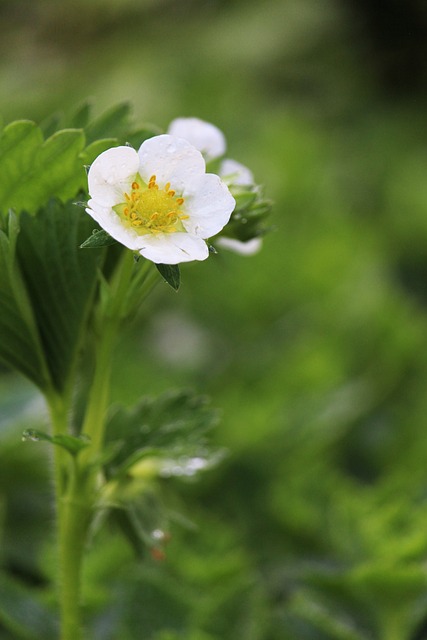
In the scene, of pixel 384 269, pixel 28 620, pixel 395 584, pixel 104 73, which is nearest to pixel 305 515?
pixel 395 584

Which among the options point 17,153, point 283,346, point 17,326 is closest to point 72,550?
point 17,326

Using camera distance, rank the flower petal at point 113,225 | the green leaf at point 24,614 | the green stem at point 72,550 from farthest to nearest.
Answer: the green leaf at point 24,614 < the green stem at point 72,550 < the flower petal at point 113,225

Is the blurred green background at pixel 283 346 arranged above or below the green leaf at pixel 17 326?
above

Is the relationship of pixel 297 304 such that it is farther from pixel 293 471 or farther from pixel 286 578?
pixel 286 578

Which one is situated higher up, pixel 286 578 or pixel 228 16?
pixel 228 16

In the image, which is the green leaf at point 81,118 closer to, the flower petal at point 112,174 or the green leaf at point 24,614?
the flower petal at point 112,174

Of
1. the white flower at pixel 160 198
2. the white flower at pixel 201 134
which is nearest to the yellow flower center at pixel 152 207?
the white flower at pixel 160 198
